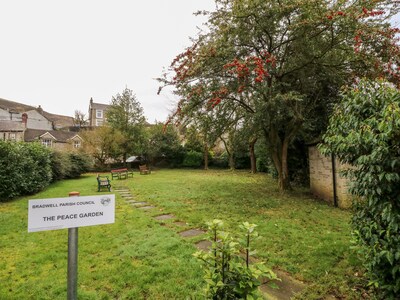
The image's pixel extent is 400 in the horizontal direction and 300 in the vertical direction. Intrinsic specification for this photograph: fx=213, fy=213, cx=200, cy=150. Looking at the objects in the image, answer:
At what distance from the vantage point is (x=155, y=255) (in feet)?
12.2

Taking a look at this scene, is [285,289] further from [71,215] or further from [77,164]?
[77,164]

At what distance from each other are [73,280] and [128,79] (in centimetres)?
2722

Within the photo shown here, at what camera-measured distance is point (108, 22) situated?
838 cm

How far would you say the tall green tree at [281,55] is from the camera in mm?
6500

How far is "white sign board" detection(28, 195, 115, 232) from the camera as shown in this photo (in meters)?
1.91

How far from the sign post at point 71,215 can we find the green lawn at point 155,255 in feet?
3.01

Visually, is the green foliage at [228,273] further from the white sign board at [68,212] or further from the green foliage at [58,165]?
the green foliage at [58,165]

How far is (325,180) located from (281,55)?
16.8ft

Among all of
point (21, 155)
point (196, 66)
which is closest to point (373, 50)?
point (196, 66)

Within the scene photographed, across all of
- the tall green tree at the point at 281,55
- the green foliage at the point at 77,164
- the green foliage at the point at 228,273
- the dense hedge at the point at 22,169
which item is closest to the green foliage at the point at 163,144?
the green foliage at the point at 77,164

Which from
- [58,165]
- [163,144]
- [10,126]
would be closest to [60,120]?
[10,126]

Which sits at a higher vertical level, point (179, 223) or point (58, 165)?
point (58, 165)

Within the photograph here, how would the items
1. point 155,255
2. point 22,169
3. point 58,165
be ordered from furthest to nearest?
1. point 58,165
2. point 22,169
3. point 155,255

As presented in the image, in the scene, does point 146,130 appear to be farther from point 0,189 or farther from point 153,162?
point 0,189
